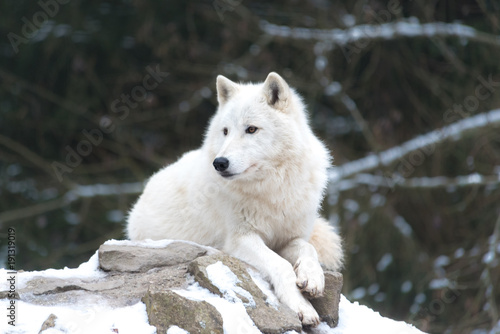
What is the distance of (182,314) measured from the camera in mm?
3180

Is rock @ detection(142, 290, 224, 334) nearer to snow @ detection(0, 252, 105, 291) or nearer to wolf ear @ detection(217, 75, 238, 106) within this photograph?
snow @ detection(0, 252, 105, 291)

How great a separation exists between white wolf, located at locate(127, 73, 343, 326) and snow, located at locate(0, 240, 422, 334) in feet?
1.48

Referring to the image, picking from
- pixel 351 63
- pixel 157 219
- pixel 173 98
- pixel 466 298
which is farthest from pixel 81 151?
pixel 466 298

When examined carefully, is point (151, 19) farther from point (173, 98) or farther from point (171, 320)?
point (171, 320)

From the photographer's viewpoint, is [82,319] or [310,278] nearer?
[82,319]

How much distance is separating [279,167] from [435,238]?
21.5ft


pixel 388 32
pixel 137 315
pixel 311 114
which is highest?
pixel 137 315

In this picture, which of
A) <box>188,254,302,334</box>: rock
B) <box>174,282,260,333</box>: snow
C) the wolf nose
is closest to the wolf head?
the wolf nose

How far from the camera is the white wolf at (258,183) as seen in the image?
4.29 metres

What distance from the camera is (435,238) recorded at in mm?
10227

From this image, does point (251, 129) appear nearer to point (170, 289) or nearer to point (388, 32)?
point (170, 289)

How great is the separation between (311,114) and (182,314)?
22.0 ft

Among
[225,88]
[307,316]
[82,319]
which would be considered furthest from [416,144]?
[82,319]

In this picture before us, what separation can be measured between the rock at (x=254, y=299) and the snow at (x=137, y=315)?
3 cm
